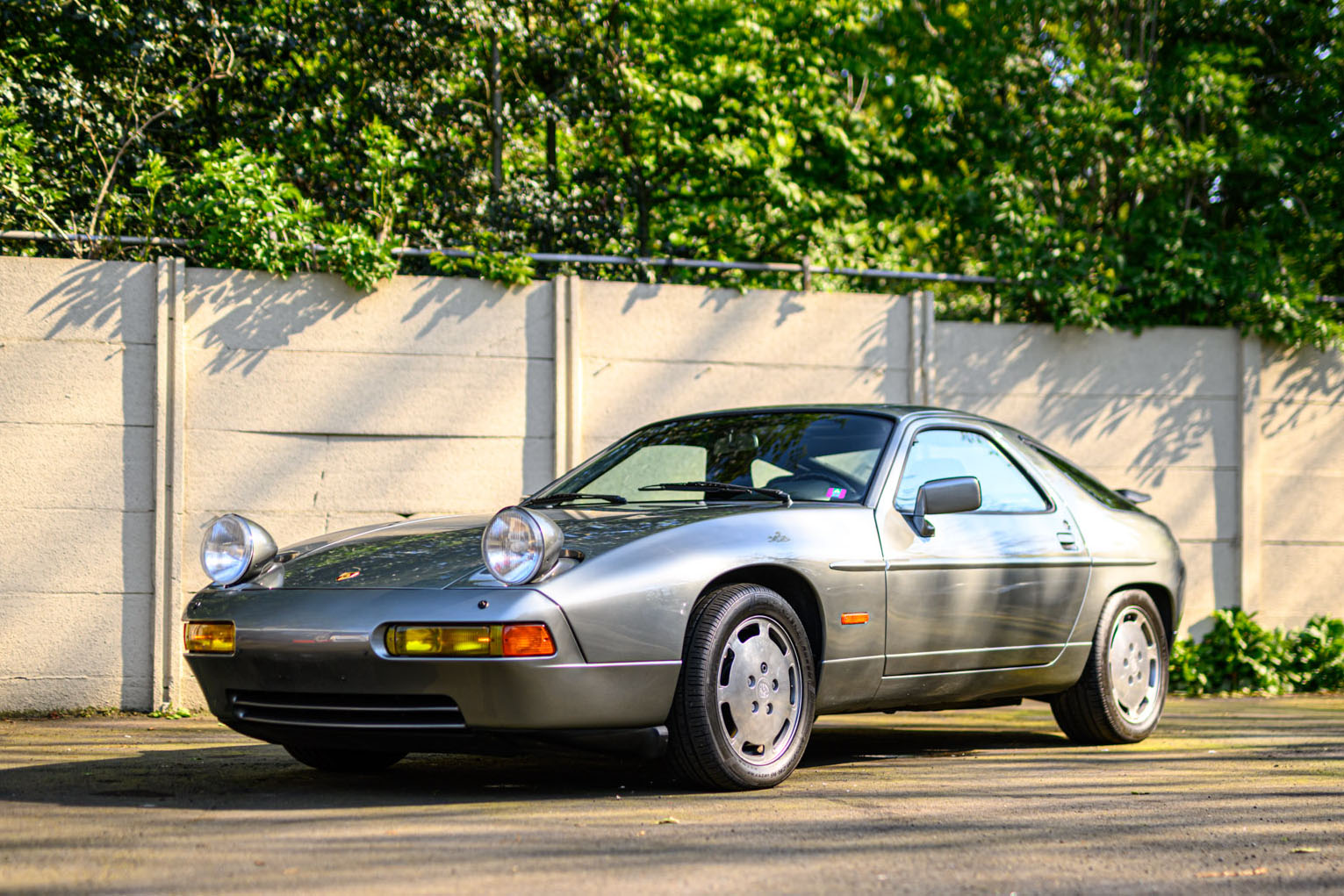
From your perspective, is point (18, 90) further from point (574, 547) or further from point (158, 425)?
point (574, 547)

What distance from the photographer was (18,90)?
8680 millimetres

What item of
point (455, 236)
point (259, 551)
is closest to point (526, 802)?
point (259, 551)

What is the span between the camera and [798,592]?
5.09 m

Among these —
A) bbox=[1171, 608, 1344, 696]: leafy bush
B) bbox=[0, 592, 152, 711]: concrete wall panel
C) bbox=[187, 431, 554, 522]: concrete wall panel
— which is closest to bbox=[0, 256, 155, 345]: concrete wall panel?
bbox=[187, 431, 554, 522]: concrete wall panel

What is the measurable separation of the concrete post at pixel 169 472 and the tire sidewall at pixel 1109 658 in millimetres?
4456

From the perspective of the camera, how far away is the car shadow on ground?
4.60m

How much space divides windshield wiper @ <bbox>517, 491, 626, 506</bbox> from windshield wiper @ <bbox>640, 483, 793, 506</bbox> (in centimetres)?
15

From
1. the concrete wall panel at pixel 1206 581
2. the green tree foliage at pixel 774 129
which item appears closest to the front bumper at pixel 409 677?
the green tree foliage at pixel 774 129

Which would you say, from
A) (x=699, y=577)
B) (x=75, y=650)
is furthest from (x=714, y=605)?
(x=75, y=650)

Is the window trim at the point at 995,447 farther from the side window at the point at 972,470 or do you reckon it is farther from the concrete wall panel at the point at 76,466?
the concrete wall panel at the point at 76,466

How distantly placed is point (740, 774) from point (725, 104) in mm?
6582

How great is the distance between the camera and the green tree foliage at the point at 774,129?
31.0ft

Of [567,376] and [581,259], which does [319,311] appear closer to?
[567,376]

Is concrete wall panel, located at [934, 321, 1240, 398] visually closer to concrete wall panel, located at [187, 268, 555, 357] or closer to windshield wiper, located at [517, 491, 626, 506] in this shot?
concrete wall panel, located at [187, 268, 555, 357]
